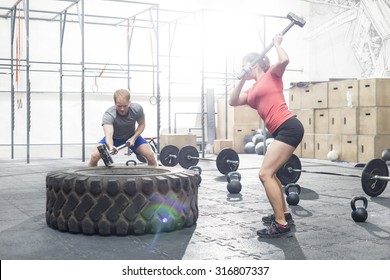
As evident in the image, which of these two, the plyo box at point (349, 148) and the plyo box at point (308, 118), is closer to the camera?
the plyo box at point (349, 148)

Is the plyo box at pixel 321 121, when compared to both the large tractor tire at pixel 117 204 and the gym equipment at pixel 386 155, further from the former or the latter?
the large tractor tire at pixel 117 204

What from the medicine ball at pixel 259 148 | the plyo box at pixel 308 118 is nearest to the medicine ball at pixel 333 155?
the plyo box at pixel 308 118

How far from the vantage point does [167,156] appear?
5.95 metres

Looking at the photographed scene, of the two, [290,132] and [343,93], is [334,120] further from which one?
[290,132]

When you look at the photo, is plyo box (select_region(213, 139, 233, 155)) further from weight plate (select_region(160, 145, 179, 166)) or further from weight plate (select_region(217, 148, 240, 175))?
weight plate (select_region(217, 148, 240, 175))

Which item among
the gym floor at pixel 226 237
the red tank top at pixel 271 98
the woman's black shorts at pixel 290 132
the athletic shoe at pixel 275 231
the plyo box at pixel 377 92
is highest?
the plyo box at pixel 377 92

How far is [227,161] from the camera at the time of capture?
4988 millimetres

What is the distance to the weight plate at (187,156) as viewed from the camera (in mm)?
5754

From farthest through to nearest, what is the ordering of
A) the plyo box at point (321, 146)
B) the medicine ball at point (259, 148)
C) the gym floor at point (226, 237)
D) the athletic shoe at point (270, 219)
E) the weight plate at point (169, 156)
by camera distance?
the medicine ball at point (259, 148), the plyo box at point (321, 146), the weight plate at point (169, 156), the athletic shoe at point (270, 219), the gym floor at point (226, 237)

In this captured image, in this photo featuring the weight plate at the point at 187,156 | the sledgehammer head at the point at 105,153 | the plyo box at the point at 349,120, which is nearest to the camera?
the sledgehammer head at the point at 105,153

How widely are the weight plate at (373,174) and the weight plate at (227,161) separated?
1.67m

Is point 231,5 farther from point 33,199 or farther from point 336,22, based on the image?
point 33,199

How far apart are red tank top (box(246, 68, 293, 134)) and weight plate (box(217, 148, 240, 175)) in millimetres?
2570

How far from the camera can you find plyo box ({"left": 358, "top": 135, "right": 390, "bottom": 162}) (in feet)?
21.3
